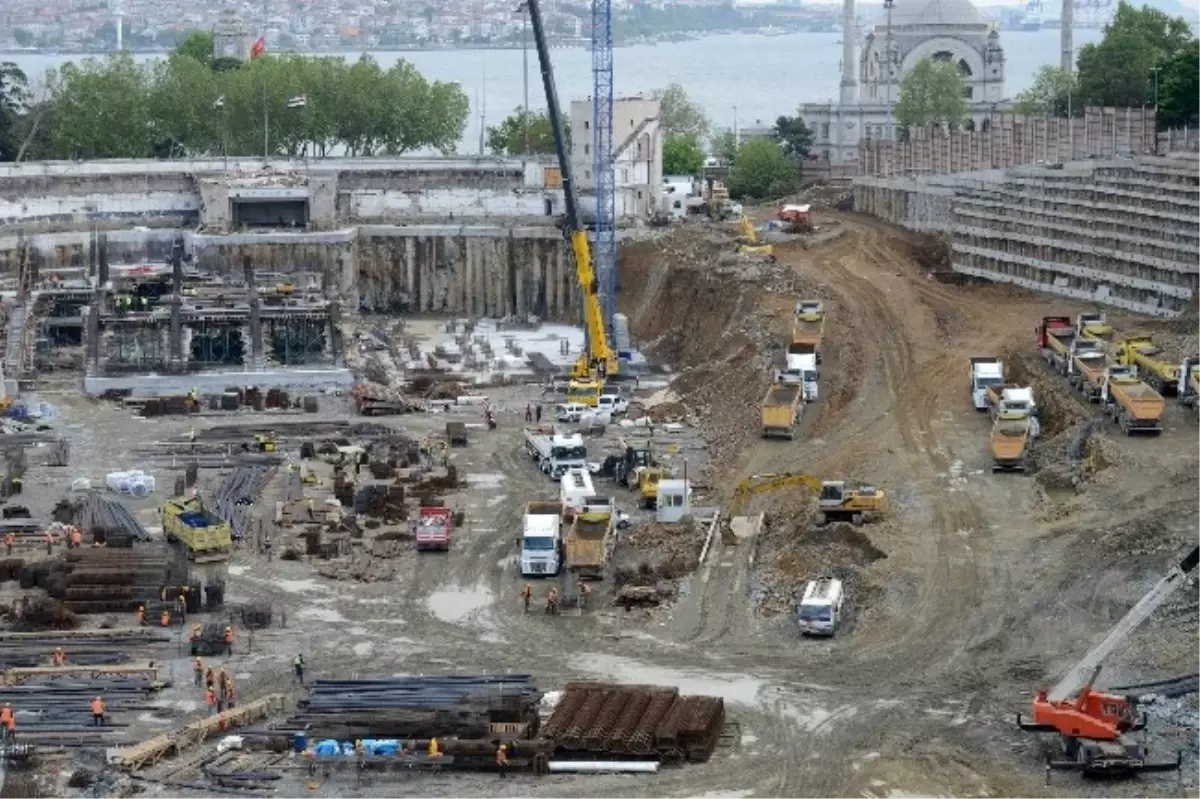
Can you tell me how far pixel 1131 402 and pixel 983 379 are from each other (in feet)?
16.4

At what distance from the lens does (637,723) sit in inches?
1246

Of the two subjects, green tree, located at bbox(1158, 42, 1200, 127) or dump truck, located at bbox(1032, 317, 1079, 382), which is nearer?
dump truck, located at bbox(1032, 317, 1079, 382)

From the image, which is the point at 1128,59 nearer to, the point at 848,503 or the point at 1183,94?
the point at 1183,94

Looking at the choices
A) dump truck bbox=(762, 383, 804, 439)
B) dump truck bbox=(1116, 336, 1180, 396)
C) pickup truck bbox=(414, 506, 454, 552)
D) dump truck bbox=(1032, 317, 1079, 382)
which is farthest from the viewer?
dump truck bbox=(1032, 317, 1079, 382)

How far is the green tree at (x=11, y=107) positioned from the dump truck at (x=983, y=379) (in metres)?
51.2

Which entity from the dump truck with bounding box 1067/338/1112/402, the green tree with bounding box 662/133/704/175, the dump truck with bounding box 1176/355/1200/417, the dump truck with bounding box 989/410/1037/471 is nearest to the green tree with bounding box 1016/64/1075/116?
the green tree with bounding box 662/133/704/175

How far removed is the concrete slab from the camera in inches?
2276

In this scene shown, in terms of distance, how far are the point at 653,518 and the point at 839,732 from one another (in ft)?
40.1

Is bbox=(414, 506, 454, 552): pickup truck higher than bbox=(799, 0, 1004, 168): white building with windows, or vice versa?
bbox=(799, 0, 1004, 168): white building with windows

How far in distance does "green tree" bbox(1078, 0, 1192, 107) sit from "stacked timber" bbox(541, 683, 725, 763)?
59.9 metres

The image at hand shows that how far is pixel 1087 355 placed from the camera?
5062 cm

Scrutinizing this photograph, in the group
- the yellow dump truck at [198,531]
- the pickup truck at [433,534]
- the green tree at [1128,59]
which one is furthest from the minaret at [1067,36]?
the yellow dump truck at [198,531]

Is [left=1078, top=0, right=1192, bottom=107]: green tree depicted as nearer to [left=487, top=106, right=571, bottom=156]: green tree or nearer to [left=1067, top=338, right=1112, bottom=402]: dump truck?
[left=487, top=106, right=571, bottom=156]: green tree

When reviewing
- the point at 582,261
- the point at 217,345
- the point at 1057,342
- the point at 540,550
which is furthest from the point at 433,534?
the point at 217,345
